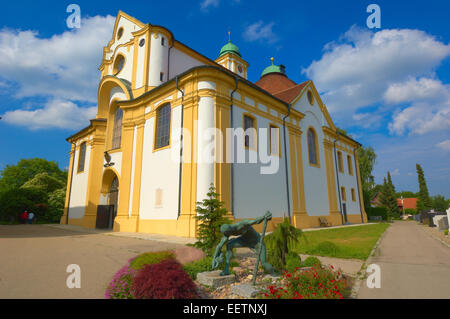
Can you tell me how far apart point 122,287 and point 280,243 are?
9.76ft

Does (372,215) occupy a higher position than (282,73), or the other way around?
(282,73)

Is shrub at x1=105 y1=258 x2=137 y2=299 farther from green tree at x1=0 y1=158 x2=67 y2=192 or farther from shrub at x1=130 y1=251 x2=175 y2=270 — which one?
green tree at x1=0 y1=158 x2=67 y2=192

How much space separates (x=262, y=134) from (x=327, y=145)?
9827 millimetres

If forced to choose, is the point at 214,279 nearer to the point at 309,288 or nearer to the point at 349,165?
the point at 309,288

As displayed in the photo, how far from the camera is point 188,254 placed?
5.96m

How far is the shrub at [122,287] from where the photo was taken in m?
3.47

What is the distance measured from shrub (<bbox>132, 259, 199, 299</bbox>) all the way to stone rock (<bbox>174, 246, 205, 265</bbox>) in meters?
2.15

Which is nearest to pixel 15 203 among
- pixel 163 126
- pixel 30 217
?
pixel 30 217

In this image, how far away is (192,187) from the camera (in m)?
11.7

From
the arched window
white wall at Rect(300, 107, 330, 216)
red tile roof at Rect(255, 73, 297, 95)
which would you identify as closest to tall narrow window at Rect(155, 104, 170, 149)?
white wall at Rect(300, 107, 330, 216)

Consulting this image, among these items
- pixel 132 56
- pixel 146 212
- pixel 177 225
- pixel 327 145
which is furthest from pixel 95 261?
pixel 327 145

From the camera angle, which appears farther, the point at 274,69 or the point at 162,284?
the point at 274,69

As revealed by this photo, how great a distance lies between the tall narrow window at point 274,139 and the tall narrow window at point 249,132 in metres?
1.66

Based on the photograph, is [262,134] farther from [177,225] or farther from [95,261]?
[95,261]
